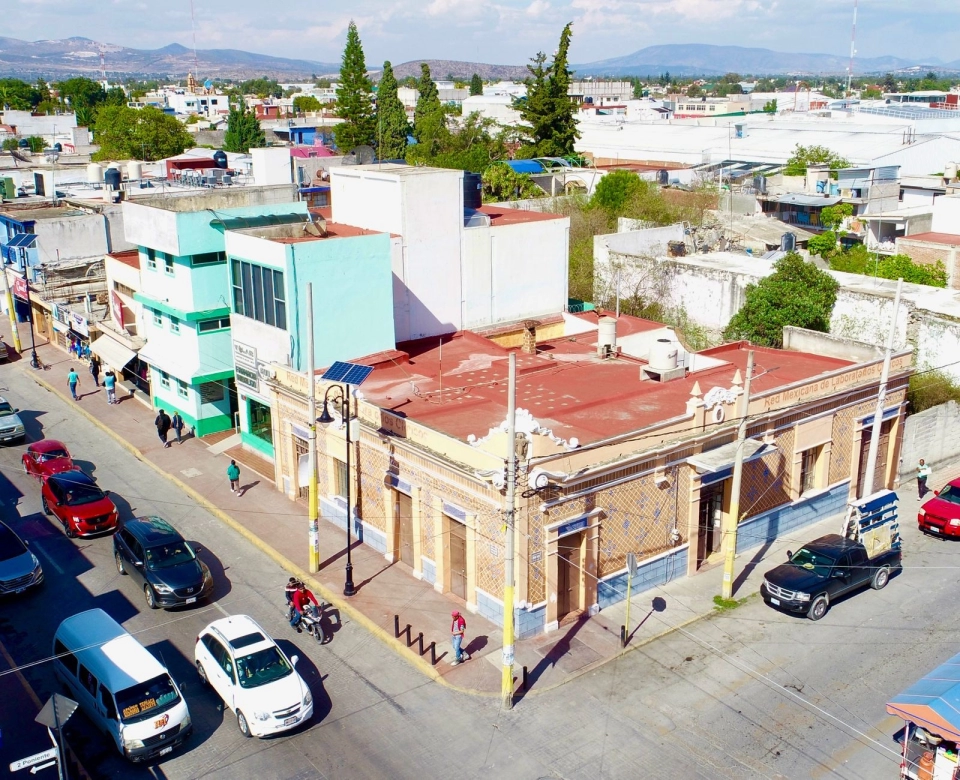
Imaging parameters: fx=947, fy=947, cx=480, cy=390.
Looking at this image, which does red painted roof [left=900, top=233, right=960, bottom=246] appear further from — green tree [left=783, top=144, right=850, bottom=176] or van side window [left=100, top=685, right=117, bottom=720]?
van side window [left=100, top=685, right=117, bottom=720]

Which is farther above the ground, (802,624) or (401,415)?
(401,415)

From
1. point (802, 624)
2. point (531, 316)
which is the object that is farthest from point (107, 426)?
point (802, 624)

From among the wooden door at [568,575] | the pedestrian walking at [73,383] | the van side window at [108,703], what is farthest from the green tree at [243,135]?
the van side window at [108,703]

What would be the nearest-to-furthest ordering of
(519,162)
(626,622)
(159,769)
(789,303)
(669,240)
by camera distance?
(159,769), (626,622), (789,303), (669,240), (519,162)

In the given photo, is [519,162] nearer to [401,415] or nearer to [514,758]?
[401,415]

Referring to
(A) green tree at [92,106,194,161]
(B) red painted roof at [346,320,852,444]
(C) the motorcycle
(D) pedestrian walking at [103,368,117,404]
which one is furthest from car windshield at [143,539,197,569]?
(A) green tree at [92,106,194,161]

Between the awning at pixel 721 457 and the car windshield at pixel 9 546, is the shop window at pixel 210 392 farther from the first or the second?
the awning at pixel 721 457

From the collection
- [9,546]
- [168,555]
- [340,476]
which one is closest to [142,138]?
[340,476]
